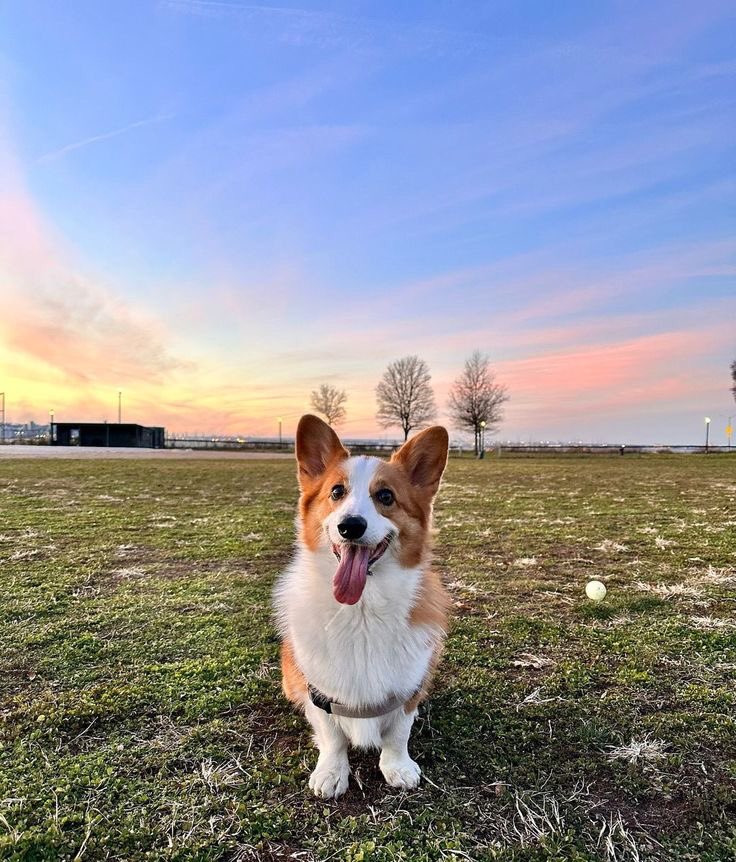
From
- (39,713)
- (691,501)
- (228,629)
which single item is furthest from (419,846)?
(691,501)

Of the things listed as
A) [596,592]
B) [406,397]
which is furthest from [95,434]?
[596,592]

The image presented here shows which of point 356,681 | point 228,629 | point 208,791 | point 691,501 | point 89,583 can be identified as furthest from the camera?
point 691,501

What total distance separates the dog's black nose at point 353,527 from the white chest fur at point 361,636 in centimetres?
23

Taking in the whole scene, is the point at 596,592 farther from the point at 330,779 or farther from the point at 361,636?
the point at 330,779

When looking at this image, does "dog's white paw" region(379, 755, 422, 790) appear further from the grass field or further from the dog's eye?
the dog's eye

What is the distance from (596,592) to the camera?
15.0 feet

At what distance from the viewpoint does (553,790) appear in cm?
211

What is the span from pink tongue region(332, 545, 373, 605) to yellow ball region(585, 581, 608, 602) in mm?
3051

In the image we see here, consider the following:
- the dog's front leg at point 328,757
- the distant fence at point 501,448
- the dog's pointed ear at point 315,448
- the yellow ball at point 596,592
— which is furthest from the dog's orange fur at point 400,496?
the distant fence at point 501,448

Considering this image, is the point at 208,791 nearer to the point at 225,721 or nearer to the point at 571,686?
the point at 225,721

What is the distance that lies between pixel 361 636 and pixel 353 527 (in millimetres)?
501

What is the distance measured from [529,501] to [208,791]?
407 inches

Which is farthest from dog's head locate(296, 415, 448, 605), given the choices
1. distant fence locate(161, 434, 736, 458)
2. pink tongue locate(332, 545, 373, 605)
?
distant fence locate(161, 434, 736, 458)

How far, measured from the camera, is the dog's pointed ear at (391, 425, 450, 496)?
9.09 ft
